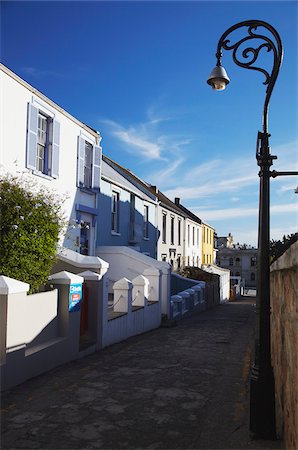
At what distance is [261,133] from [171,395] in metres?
4.40

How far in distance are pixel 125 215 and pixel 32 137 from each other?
32.8 feet

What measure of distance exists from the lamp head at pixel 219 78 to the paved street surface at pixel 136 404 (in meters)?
4.87

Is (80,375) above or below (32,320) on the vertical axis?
below

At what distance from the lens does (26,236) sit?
796cm

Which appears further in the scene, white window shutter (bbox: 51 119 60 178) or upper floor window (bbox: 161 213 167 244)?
upper floor window (bbox: 161 213 167 244)

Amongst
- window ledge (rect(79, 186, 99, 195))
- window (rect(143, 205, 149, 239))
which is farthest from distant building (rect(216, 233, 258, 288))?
window ledge (rect(79, 186, 99, 195))

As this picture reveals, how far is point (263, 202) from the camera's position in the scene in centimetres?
564

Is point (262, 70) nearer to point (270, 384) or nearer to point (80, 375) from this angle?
point (270, 384)

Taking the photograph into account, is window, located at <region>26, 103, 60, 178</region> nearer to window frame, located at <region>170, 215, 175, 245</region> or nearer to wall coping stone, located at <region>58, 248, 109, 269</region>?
wall coping stone, located at <region>58, 248, 109, 269</region>

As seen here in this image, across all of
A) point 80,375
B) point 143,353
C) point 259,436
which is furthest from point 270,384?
point 143,353

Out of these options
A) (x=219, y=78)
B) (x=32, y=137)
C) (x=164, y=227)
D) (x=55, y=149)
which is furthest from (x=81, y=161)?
(x=164, y=227)

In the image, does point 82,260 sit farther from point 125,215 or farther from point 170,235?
point 170,235

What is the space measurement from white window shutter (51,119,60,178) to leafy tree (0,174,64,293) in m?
4.52

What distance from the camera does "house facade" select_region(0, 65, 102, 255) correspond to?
443 inches
